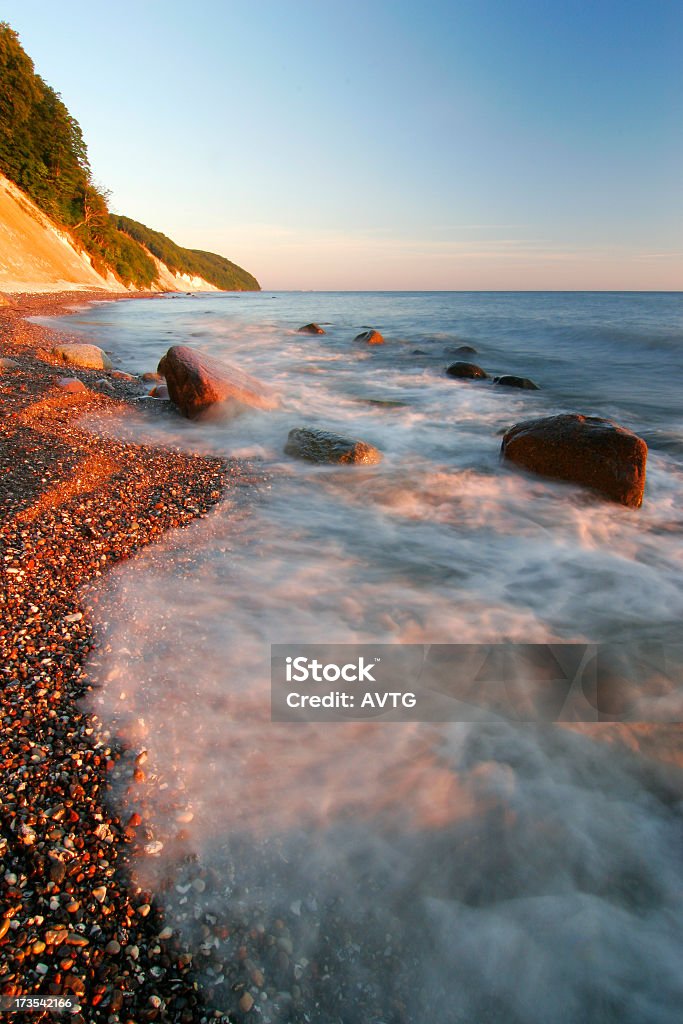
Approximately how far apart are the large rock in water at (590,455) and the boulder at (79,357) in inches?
322

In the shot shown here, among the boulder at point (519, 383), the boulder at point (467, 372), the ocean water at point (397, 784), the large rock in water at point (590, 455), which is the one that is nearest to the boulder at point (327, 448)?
the ocean water at point (397, 784)

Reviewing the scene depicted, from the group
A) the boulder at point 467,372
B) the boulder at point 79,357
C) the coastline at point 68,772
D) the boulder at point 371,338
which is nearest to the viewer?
the coastline at point 68,772

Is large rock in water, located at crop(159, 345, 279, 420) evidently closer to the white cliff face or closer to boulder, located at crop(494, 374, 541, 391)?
boulder, located at crop(494, 374, 541, 391)

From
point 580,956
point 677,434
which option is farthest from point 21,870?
point 677,434

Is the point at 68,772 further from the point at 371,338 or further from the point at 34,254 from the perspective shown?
the point at 34,254

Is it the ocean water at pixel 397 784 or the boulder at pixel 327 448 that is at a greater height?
the boulder at pixel 327 448

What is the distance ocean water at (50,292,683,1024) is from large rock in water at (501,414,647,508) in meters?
0.59

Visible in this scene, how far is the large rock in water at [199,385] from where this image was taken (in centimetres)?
758

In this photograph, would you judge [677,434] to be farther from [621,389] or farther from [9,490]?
[9,490]

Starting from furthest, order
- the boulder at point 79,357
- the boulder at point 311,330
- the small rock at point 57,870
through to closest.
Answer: the boulder at point 311,330 < the boulder at point 79,357 < the small rock at point 57,870

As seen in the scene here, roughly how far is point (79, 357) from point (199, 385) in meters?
4.12

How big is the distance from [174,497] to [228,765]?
2.93 metres

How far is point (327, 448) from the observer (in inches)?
255

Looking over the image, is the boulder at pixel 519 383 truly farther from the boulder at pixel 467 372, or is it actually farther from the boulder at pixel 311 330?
the boulder at pixel 311 330
